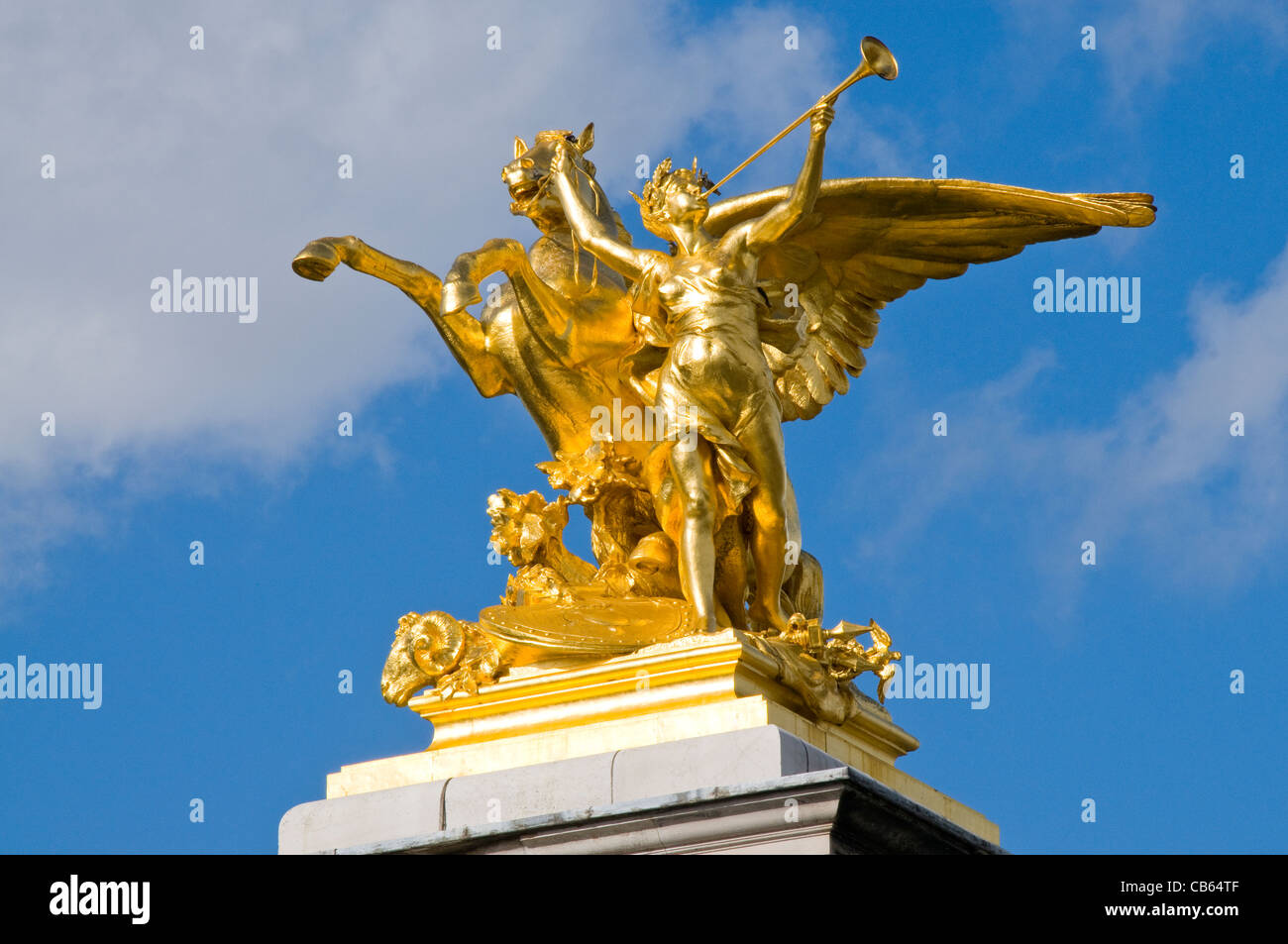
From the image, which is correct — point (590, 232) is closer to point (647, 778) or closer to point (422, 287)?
point (422, 287)

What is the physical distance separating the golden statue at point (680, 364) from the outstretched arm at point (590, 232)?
0.02 meters

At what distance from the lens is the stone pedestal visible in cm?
1309

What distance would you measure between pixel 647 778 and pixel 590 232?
3617 mm

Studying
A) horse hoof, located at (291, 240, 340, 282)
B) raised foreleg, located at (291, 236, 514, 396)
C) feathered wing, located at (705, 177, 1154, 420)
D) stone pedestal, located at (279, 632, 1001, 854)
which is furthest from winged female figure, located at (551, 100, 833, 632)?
horse hoof, located at (291, 240, 340, 282)

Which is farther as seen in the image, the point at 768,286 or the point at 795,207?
the point at 768,286

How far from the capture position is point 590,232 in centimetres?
1539

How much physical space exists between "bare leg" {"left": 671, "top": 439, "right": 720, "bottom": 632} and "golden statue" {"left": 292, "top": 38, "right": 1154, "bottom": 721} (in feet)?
0.05
